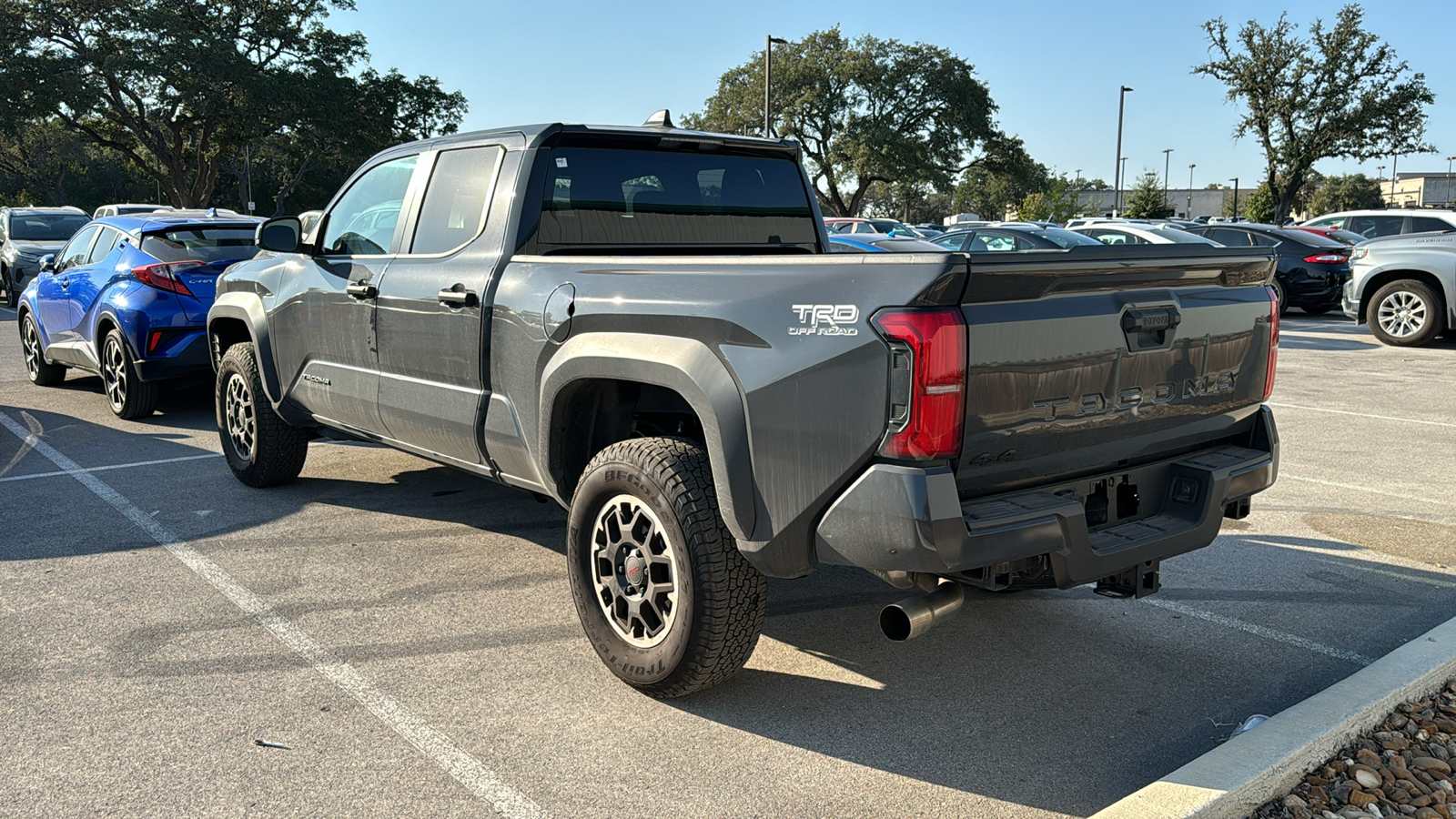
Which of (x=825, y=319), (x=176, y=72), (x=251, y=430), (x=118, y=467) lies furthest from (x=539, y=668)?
(x=176, y=72)

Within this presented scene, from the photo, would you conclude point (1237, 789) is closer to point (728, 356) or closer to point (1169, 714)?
A: point (1169, 714)

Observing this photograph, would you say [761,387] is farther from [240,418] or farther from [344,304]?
[240,418]

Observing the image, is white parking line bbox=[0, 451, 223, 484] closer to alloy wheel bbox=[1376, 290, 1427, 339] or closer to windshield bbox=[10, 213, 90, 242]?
alloy wheel bbox=[1376, 290, 1427, 339]

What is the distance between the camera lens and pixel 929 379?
2941 millimetres

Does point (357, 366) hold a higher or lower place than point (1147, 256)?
lower

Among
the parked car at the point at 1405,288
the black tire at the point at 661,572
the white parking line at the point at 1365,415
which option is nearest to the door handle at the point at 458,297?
the black tire at the point at 661,572

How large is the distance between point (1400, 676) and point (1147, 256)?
169 cm

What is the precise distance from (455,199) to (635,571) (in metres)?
2.02

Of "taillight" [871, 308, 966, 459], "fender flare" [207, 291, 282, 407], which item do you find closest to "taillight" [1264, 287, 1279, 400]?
"taillight" [871, 308, 966, 459]

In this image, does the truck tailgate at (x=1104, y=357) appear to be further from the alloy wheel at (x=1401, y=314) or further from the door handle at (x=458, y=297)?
the alloy wheel at (x=1401, y=314)

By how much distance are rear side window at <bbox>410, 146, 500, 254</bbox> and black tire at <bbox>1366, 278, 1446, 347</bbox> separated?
13244 mm

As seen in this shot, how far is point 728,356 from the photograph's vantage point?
11.1 ft

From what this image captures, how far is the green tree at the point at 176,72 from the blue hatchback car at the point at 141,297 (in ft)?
101

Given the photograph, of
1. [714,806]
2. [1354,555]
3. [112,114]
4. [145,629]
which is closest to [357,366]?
[145,629]
